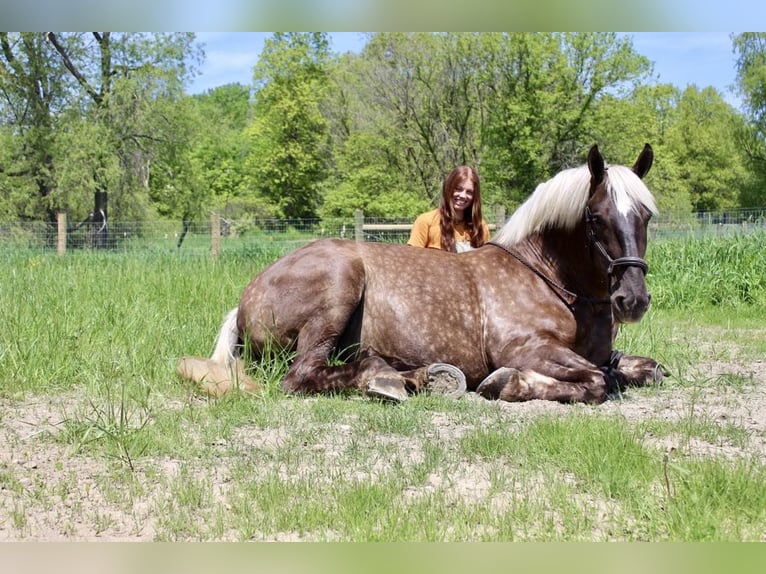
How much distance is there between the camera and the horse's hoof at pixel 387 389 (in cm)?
477

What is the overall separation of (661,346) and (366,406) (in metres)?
3.71

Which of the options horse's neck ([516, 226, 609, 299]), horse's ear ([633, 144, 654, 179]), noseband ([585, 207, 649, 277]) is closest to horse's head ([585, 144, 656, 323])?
noseband ([585, 207, 649, 277])

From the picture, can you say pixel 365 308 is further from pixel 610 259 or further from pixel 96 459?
pixel 96 459

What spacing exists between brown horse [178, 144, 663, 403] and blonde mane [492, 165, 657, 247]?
12 millimetres

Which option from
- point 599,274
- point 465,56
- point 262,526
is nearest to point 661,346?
point 599,274

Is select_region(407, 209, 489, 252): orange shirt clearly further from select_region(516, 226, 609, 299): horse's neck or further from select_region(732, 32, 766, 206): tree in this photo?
select_region(732, 32, 766, 206): tree

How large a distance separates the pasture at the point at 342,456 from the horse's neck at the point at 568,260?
0.83 m

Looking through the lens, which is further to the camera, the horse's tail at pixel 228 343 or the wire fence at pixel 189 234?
the wire fence at pixel 189 234

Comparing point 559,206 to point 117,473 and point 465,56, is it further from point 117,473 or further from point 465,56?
point 465,56

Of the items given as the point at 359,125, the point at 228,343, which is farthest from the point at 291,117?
the point at 228,343

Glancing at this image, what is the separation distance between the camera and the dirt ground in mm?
2854

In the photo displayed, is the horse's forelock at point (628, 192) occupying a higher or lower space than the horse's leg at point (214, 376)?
higher

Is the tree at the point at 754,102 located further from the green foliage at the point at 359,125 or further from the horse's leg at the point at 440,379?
the horse's leg at the point at 440,379

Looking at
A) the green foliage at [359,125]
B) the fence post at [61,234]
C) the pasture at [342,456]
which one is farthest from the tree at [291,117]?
the pasture at [342,456]
